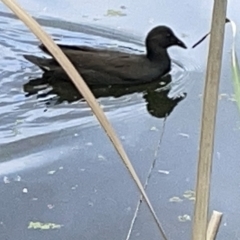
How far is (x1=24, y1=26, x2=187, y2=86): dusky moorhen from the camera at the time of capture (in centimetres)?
322

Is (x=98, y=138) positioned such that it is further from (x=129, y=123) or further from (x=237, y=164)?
(x=237, y=164)

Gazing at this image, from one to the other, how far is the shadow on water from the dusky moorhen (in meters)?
0.03

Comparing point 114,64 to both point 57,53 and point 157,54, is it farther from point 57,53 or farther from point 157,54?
point 57,53

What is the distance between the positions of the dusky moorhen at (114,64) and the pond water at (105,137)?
0.05 m

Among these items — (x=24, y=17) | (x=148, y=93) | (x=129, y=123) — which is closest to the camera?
(x=24, y=17)

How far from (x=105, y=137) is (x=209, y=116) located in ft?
5.99

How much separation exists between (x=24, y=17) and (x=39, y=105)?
2.25 metres

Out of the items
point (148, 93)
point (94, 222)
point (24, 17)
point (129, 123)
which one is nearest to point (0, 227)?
point (94, 222)

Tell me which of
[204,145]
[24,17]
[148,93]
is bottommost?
[148,93]

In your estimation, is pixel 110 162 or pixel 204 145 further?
pixel 110 162

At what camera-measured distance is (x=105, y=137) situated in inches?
104

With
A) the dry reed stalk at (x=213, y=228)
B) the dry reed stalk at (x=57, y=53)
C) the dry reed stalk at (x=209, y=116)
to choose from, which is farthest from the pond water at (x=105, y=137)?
the dry reed stalk at (x=57, y=53)

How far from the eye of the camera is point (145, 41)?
3.47 meters

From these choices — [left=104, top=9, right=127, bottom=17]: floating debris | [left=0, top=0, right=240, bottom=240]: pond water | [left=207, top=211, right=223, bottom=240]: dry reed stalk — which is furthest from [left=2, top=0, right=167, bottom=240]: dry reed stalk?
[left=104, top=9, right=127, bottom=17]: floating debris
